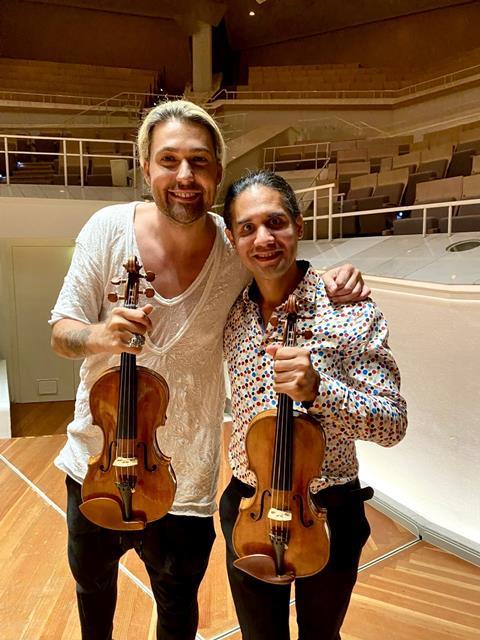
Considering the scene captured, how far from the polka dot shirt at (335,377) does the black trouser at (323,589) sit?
0.16ft

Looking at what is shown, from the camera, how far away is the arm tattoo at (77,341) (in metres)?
1.03

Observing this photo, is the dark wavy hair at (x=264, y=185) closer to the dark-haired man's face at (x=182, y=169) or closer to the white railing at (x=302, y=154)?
the dark-haired man's face at (x=182, y=169)

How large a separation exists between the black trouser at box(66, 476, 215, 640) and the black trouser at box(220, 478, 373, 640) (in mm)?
180

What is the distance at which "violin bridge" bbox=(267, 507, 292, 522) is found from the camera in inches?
35.6

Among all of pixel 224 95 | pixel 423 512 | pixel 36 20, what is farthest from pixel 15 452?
pixel 36 20

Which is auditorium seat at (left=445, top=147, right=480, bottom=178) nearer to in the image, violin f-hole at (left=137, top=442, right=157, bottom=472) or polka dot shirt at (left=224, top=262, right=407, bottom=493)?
polka dot shirt at (left=224, top=262, right=407, bottom=493)

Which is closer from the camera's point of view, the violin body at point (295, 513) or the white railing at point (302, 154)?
the violin body at point (295, 513)

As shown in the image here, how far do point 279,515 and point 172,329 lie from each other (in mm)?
434

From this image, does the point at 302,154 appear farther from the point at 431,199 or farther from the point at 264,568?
the point at 264,568

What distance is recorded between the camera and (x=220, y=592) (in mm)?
2033

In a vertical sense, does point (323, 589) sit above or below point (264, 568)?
below

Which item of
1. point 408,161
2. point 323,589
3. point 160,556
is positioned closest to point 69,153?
point 408,161

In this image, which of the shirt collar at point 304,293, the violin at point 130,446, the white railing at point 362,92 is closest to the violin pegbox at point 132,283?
the violin at point 130,446

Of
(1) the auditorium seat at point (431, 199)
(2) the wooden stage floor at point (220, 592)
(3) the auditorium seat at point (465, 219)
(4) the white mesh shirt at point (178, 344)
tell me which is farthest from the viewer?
(1) the auditorium seat at point (431, 199)
